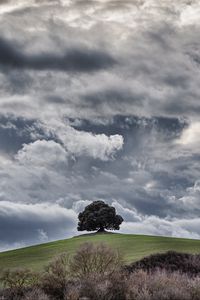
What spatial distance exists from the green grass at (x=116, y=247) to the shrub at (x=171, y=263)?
20193 millimetres

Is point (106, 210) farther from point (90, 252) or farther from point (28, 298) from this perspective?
point (28, 298)

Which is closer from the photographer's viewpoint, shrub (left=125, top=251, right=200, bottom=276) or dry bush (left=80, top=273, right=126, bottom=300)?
dry bush (left=80, top=273, right=126, bottom=300)

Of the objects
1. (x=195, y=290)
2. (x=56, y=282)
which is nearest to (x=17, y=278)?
(x=56, y=282)

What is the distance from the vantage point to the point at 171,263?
47875mm

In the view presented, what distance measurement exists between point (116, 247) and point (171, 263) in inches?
1302

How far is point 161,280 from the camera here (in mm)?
31250

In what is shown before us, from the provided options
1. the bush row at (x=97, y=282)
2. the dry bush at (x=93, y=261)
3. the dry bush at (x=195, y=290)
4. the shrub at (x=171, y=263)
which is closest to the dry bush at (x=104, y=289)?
the bush row at (x=97, y=282)

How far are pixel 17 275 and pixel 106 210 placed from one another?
73.3 meters

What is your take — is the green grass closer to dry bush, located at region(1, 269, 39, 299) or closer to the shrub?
the shrub

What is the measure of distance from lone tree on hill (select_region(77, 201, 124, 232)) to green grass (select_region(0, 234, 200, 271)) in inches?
A: 447

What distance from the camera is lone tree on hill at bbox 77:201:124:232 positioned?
10906 cm

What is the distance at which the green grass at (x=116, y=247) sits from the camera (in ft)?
243

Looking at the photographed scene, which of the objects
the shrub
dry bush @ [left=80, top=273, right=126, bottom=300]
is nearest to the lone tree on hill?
the shrub

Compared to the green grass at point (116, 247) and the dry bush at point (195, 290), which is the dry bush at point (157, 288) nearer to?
the dry bush at point (195, 290)
